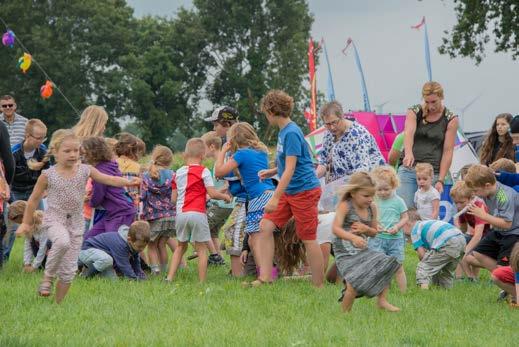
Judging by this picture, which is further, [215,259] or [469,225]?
[215,259]

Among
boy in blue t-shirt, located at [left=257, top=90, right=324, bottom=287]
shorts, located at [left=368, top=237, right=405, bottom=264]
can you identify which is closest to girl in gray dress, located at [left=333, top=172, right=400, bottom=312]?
boy in blue t-shirt, located at [left=257, top=90, right=324, bottom=287]

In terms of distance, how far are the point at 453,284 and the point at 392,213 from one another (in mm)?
1266

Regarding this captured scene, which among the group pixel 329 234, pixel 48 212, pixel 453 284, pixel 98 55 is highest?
pixel 98 55

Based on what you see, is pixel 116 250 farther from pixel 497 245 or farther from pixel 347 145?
pixel 497 245

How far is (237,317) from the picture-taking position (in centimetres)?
741

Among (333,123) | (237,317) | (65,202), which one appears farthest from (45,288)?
(333,123)

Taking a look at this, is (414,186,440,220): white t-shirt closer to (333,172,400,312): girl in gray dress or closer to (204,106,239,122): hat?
(204,106,239,122): hat

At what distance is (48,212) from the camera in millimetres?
8117

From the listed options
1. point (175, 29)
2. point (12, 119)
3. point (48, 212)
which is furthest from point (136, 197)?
point (175, 29)

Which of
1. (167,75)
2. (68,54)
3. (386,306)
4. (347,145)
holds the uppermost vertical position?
(68,54)

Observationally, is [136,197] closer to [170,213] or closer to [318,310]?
[170,213]

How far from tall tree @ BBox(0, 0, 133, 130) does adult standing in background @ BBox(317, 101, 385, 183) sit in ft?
Answer: 178

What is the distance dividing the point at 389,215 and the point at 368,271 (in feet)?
6.74

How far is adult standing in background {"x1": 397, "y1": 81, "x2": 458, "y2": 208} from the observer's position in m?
10.2
